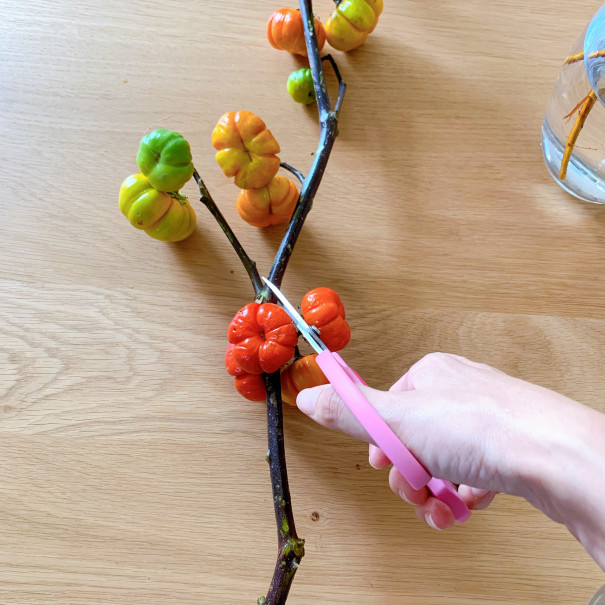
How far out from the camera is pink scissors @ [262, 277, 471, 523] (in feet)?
1.47

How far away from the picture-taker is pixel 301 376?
597mm

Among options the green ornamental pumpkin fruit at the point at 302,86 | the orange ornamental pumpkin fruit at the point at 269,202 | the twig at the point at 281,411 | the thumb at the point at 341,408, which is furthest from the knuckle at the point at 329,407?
the green ornamental pumpkin fruit at the point at 302,86

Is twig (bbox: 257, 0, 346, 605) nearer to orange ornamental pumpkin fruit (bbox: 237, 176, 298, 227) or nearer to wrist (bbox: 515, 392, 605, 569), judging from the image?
orange ornamental pumpkin fruit (bbox: 237, 176, 298, 227)

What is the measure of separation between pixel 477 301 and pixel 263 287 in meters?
0.29

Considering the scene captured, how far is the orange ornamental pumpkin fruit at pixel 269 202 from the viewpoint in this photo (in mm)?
672

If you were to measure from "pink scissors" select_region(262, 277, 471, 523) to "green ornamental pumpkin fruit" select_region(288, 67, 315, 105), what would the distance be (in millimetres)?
392

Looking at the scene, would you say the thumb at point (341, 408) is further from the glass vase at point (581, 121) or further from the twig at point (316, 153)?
the glass vase at point (581, 121)

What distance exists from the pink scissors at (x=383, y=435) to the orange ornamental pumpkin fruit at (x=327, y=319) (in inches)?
1.2

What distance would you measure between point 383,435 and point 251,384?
0.66 feet

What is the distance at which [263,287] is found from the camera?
651 millimetres

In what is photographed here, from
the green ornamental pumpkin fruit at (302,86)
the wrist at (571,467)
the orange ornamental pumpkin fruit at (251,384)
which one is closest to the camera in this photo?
the wrist at (571,467)

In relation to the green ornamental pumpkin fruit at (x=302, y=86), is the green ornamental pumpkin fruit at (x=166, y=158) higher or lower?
lower

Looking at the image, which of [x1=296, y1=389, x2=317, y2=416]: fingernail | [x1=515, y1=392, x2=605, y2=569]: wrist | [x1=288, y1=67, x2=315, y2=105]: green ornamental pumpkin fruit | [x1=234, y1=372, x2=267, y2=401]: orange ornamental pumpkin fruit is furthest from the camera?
[x1=288, y1=67, x2=315, y2=105]: green ornamental pumpkin fruit

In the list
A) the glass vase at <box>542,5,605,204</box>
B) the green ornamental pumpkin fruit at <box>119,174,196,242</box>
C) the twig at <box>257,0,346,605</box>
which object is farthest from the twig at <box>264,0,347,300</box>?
the glass vase at <box>542,5,605,204</box>
